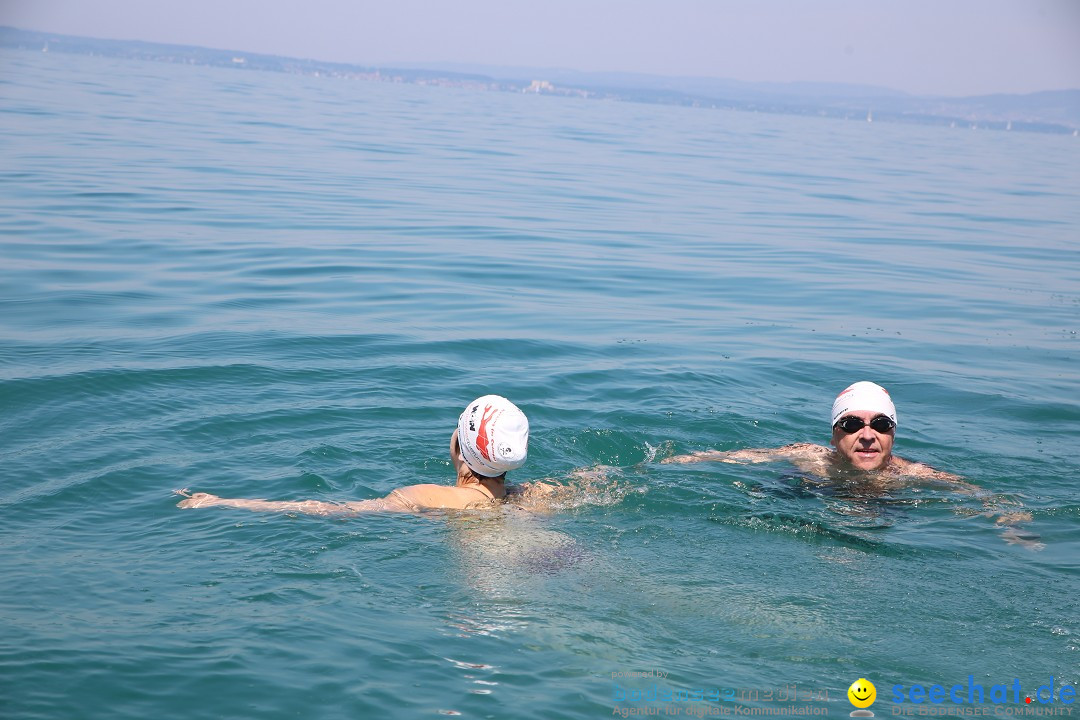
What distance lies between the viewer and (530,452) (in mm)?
9602

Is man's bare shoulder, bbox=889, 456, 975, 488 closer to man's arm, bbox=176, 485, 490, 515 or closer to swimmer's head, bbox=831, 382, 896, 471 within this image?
swimmer's head, bbox=831, 382, 896, 471

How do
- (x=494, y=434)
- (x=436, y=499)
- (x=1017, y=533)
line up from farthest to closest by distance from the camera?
(x=1017, y=533), (x=436, y=499), (x=494, y=434)

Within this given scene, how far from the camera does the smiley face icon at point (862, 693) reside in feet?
16.5

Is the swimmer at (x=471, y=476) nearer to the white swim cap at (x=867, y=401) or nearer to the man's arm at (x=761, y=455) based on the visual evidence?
the man's arm at (x=761, y=455)

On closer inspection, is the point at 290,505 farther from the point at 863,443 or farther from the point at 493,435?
the point at 863,443

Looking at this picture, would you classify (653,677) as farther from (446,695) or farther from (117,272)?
(117,272)

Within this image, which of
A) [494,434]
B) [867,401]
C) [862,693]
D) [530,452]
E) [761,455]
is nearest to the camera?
[862,693]

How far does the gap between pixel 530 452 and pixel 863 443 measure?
304 cm

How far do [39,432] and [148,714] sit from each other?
5.21 m

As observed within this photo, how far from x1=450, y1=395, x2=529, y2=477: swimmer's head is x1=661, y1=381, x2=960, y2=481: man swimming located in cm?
231

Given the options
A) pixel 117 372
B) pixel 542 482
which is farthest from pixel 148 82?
pixel 542 482

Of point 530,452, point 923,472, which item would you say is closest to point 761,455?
point 923,472

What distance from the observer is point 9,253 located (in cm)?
1694

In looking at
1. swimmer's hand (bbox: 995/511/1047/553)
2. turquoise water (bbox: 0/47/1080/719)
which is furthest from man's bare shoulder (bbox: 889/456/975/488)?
swimmer's hand (bbox: 995/511/1047/553)
